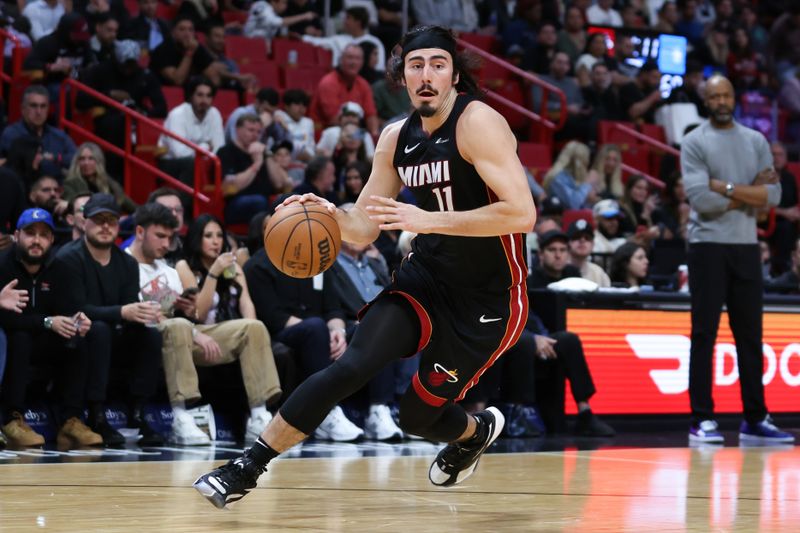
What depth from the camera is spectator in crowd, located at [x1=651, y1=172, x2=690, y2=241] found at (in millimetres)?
13461

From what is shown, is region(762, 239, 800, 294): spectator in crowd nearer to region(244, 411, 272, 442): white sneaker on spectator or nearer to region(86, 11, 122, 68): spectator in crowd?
region(244, 411, 272, 442): white sneaker on spectator

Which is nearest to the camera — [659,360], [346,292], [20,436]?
[20,436]

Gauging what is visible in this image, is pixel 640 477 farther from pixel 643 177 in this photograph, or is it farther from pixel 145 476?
pixel 643 177

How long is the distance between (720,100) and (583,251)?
2.29 meters

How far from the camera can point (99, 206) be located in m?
7.97

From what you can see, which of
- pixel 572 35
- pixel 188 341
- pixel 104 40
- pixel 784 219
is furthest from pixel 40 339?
pixel 572 35

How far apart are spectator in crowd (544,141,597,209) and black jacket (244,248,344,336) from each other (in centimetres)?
500

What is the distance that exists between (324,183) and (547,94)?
5666 mm

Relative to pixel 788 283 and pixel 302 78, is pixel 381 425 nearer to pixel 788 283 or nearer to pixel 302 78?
pixel 788 283

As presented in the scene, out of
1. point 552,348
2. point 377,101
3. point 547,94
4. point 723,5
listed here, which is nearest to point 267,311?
point 552,348

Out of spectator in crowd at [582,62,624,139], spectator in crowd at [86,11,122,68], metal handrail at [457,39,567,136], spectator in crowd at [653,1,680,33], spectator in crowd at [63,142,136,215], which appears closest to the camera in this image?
spectator in crowd at [63,142,136,215]

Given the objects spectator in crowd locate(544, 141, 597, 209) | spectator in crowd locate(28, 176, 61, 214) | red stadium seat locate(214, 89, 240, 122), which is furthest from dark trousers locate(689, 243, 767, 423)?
red stadium seat locate(214, 89, 240, 122)

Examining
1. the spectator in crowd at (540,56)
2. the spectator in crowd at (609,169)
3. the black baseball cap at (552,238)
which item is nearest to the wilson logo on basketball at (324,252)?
the black baseball cap at (552,238)

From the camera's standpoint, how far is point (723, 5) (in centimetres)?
1883
